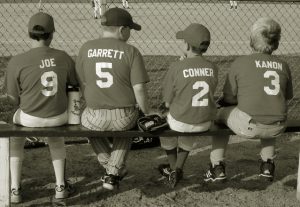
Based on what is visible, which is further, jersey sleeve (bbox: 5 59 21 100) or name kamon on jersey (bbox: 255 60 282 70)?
name kamon on jersey (bbox: 255 60 282 70)

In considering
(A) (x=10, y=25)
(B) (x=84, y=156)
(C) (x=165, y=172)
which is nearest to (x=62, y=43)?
(A) (x=10, y=25)

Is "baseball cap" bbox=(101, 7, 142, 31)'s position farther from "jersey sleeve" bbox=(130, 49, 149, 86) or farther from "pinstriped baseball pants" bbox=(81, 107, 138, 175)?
"pinstriped baseball pants" bbox=(81, 107, 138, 175)

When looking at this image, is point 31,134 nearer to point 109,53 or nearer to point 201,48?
point 109,53

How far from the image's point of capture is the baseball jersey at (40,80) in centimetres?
458

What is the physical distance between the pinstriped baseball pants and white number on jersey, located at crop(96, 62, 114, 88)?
202 mm

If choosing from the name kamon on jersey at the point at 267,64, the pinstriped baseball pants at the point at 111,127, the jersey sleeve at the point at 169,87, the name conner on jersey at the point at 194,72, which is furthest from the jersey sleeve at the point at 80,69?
the name kamon on jersey at the point at 267,64

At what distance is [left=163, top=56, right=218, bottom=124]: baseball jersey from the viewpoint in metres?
4.76

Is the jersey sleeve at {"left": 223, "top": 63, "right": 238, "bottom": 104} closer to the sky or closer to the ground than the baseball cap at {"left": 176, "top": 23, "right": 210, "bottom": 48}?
closer to the ground

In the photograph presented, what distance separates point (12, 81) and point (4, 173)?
2.25 ft

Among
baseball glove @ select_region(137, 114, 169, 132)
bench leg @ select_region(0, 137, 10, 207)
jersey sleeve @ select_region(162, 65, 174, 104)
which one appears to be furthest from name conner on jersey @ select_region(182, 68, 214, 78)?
bench leg @ select_region(0, 137, 10, 207)

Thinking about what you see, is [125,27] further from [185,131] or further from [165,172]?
[165,172]

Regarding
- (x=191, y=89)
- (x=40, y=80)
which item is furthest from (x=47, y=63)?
(x=191, y=89)

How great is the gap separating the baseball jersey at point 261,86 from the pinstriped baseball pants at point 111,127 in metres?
0.88

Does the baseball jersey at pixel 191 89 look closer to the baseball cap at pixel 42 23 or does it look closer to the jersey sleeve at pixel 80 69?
the jersey sleeve at pixel 80 69
